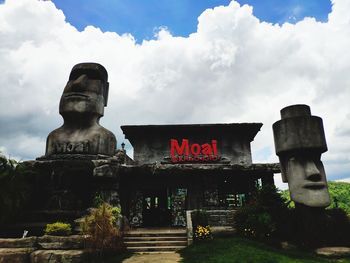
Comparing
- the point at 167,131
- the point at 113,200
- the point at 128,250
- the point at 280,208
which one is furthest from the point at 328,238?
the point at 167,131

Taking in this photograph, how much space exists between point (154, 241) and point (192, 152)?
11190mm

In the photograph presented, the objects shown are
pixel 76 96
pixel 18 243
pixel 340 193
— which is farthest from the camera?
pixel 340 193

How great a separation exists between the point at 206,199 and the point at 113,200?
6605 mm

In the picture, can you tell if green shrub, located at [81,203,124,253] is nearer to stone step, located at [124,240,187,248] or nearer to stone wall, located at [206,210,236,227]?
stone step, located at [124,240,187,248]

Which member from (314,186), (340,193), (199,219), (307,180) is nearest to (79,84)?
(199,219)

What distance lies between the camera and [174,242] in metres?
11.6

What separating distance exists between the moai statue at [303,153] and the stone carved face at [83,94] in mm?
9250

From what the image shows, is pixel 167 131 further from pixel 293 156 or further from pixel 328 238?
pixel 328 238

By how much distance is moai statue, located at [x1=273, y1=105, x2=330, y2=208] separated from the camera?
10.3 meters

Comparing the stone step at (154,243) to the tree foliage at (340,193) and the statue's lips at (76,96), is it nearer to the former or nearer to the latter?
the statue's lips at (76,96)

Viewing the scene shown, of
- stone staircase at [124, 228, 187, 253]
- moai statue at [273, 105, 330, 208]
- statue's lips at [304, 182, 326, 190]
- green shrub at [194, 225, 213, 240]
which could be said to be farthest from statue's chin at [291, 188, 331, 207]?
stone staircase at [124, 228, 187, 253]

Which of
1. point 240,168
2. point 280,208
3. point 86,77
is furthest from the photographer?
point 240,168

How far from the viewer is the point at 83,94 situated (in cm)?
1466

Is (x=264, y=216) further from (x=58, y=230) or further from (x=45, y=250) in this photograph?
(x=45, y=250)
